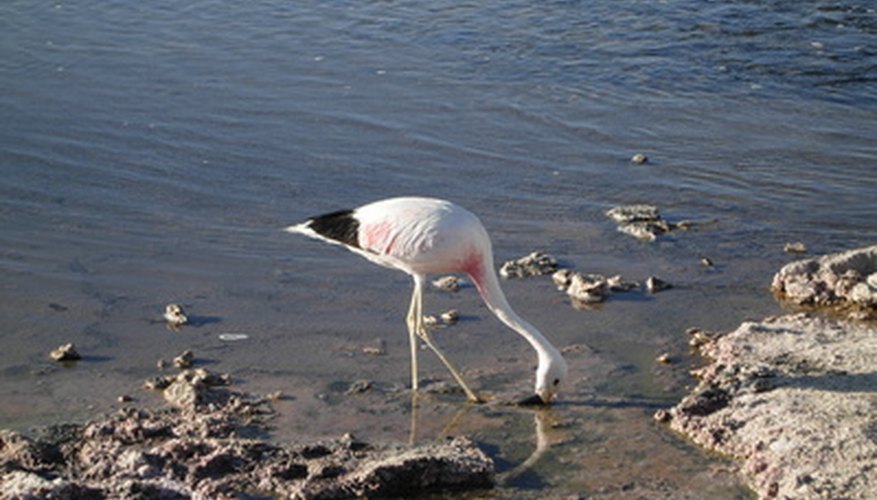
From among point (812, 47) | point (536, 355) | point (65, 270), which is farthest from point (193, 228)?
point (812, 47)

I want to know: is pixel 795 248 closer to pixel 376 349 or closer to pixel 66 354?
pixel 376 349

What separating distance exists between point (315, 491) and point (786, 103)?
28.5 feet

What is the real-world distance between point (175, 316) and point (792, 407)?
3795 mm

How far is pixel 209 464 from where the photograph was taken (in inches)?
234

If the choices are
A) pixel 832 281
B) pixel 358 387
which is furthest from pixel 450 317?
pixel 832 281

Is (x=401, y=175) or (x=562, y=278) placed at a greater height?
(x=401, y=175)

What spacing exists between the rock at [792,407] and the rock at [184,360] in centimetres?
272

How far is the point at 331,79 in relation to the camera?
1311 centimetres

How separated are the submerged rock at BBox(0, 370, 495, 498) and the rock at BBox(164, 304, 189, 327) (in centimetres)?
144

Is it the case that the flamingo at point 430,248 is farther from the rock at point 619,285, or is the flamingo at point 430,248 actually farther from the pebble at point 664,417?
the rock at point 619,285

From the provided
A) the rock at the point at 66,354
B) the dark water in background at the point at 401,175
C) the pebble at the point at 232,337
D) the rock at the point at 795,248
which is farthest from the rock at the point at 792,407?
the rock at the point at 66,354

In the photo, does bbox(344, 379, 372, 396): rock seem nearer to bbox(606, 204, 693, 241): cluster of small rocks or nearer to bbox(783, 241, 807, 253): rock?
bbox(606, 204, 693, 241): cluster of small rocks

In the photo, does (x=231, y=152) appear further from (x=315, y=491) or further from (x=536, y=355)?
(x=315, y=491)

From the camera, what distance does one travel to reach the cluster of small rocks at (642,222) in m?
9.45
